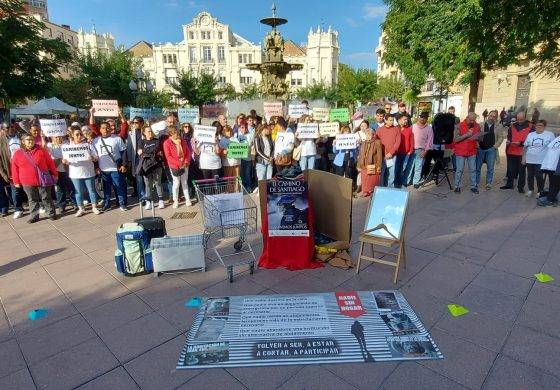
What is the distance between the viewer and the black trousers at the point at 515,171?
8.75m

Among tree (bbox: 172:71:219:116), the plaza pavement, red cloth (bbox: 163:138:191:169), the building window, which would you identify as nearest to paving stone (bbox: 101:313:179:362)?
the plaza pavement

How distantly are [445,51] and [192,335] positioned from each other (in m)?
11.9

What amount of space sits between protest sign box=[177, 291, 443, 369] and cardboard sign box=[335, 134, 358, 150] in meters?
5.22

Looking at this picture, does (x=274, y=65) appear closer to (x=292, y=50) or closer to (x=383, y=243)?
(x=383, y=243)

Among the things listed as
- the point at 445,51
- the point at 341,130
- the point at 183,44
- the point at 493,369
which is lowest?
the point at 493,369

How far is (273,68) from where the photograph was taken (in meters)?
20.0

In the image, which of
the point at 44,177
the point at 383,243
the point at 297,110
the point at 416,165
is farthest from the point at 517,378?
the point at 297,110

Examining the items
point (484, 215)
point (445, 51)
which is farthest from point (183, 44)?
point (484, 215)

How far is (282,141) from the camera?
8.60 metres

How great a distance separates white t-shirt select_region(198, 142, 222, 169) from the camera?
8164 millimetres

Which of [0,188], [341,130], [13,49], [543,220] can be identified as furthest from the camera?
[13,49]

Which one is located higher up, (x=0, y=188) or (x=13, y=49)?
(x=13, y=49)

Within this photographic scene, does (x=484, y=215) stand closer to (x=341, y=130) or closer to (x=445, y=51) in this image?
(x=341, y=130)

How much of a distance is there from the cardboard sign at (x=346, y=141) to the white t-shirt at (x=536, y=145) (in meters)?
4.09
